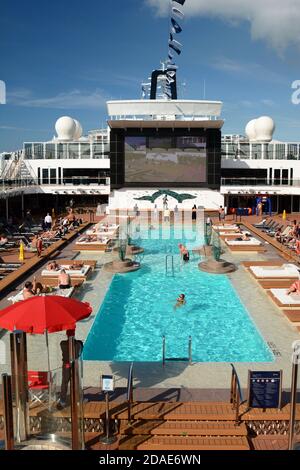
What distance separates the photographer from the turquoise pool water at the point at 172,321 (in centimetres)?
953

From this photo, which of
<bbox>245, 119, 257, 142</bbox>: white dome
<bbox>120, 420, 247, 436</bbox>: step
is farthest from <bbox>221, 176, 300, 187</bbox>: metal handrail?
<bbox>120, 420, 247, 436</bbox>: step

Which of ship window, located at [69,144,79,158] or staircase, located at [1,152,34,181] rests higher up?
ship window, located at [69,144,79,158]

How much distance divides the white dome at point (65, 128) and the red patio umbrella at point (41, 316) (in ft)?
125

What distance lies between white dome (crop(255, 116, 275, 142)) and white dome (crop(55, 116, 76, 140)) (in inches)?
673

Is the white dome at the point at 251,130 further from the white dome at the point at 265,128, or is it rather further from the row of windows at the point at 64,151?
the row of windows at the point at 64,151

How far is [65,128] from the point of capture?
4269cm

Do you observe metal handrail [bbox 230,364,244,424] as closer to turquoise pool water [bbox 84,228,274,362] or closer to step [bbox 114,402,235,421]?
step [bbox 114,402,235,421]

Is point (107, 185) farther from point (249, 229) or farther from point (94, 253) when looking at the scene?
point (94, 253)

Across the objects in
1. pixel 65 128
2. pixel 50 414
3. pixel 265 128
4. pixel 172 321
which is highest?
pixel 65 128

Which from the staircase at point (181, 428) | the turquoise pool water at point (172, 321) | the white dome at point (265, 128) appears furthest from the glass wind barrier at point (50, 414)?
the white dome at point (265, 128)

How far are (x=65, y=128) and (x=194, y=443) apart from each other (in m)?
39.8

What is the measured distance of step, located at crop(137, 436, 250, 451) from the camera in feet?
18.6

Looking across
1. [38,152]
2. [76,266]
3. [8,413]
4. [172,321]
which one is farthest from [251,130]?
A: [8,413]

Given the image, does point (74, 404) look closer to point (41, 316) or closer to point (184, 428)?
point (41, 316)
